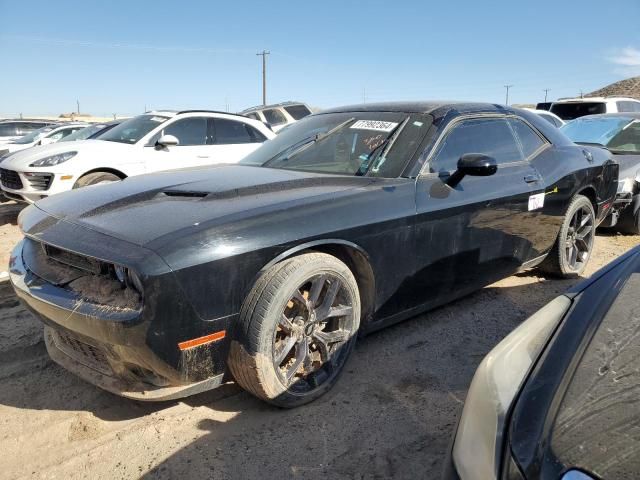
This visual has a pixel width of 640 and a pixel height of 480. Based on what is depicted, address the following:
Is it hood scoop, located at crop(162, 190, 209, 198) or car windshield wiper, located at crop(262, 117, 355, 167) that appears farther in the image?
car windshield wiper, located at crop(262, 117, 355, 167)

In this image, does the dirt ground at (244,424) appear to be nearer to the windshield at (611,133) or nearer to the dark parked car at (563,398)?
the dark parked car at (563,398)

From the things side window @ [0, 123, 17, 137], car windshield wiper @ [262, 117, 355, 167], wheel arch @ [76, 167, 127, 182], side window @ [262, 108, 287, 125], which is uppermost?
side window @ [262, 108, 287, 125]

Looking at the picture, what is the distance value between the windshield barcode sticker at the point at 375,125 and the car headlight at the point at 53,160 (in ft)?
15.2

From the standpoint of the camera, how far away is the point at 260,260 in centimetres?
238

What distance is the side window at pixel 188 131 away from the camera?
292 inches

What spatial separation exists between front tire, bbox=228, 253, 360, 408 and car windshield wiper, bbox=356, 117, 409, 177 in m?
0.76

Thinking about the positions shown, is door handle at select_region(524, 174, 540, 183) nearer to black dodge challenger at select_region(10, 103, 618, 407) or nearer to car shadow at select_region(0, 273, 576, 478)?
black dodge challenger at select_region(10, 103, 618, 407)

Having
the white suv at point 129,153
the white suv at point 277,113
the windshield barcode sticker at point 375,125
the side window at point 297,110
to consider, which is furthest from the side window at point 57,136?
the windshield barcode sticker at point 375,125

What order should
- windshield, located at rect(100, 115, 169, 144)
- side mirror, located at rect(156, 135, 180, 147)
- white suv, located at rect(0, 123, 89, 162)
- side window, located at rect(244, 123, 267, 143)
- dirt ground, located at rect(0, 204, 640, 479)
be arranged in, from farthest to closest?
white suv, located at rect(0, 123, 89, 162) < side window, located at rect(244, 123, 267, 143) < windshield, located at rect(100, 115, 169, 144) < side mirror, located at rect(156, 135, 180, 147) < dirt ground, located at rect(0, 204, 640, 479)

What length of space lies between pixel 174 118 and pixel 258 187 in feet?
16.8

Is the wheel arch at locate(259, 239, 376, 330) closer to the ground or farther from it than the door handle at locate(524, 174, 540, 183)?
closer to the ground

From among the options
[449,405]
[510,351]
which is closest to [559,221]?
[449,405]

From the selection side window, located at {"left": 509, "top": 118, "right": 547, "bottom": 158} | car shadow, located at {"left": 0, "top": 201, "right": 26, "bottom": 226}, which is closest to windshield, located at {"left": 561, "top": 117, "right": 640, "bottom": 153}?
side window, located at {"left": 509, "top": 118, "right": 547, "bottom": 158}

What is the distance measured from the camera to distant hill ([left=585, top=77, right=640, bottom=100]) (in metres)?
42.9
